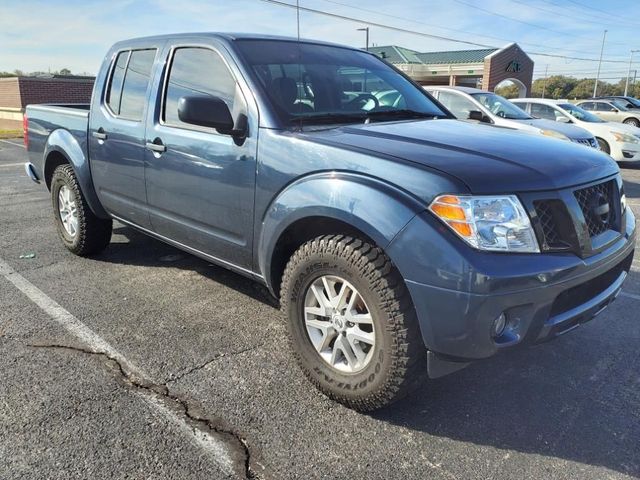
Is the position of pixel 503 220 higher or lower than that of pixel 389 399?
higher

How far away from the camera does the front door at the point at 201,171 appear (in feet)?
10.4

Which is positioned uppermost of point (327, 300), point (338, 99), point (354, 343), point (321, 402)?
point (338, 99)

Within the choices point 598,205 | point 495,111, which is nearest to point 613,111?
point 495,111

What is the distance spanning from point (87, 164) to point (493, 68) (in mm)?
32734

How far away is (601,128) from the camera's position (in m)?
12.8

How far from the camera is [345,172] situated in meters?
2.60

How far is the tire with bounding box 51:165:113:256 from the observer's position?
4891 mm

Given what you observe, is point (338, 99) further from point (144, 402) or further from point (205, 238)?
point (144, 402)

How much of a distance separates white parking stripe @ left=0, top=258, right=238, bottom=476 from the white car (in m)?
11.9

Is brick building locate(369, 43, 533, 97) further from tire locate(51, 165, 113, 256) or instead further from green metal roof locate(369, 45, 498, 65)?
tire locate(51, 165, 113, 256)

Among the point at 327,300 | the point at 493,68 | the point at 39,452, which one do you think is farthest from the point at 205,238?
the point at 493,68

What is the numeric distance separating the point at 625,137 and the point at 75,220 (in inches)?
481

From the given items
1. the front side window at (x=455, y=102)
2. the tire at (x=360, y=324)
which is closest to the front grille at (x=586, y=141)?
the front side window at (x=455, y=102)

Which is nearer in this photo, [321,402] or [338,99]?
[321,402]
